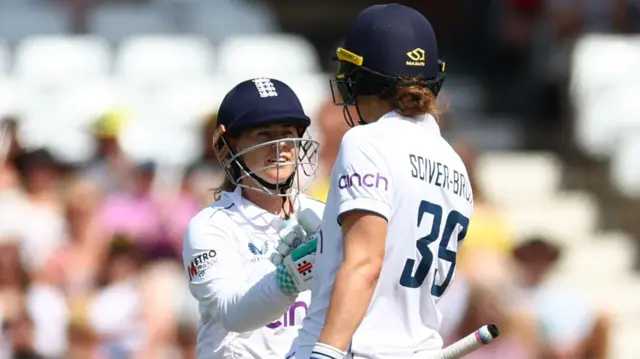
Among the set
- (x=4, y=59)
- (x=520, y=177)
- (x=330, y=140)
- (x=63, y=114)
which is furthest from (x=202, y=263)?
(x=4, y=59)

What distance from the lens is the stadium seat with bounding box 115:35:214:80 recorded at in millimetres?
11789

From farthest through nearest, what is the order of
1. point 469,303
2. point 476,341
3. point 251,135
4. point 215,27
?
point 215,27 < point 469,303 < point 251,135 < point 476,341

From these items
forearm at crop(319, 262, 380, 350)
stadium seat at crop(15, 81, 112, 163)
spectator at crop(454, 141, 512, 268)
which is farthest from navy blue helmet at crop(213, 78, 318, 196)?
stadium seat at crop(15, 81, 112, 163)

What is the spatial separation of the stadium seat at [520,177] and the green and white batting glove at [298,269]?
249 inches

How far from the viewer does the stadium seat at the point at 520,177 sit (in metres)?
10.6

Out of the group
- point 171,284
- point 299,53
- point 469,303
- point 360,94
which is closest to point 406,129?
point 360,94

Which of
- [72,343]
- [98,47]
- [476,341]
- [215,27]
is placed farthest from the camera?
[215,27]

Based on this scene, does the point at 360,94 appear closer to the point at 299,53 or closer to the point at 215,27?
the point at 299,53

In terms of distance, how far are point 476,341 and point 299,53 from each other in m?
8.70

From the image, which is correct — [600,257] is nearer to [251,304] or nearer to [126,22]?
[126,22]

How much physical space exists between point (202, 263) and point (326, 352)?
3.01 ft

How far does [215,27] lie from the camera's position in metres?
13.2

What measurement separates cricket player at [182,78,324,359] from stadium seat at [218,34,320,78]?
6.65 m

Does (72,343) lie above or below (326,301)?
below
